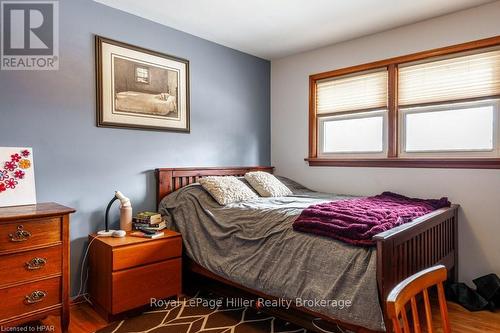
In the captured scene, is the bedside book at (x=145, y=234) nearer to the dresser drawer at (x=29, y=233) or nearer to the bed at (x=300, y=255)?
the bed at (x=300, y=255)

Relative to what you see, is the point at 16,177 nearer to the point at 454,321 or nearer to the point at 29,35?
the point at 29,35

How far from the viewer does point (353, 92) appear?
11.3ft

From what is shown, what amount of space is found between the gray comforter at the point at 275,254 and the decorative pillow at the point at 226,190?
6 centimetres

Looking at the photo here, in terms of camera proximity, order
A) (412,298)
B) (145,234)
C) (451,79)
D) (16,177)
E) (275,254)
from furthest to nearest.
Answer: (451,79), (145,234), (16,177), (275,254), (412,298)

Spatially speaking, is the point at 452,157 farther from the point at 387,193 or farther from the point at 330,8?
the point at 330,8

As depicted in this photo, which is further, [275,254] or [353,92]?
[353,92]

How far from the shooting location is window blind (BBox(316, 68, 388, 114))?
324 centimetres

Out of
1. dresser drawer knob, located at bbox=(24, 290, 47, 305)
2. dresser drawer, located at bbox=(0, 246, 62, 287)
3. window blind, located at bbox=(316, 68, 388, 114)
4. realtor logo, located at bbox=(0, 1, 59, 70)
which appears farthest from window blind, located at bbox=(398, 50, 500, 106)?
dresser drawer knob, located at bbox=(24, 290, 47, 305)

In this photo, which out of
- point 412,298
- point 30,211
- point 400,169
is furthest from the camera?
point 400,169

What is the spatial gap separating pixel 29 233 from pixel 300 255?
1.54 metres

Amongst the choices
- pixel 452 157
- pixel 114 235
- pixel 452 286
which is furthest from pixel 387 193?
pixel 114 235

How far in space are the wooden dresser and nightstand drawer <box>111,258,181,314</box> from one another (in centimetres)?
31

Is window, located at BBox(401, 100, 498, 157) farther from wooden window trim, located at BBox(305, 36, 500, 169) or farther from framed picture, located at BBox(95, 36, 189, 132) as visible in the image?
framed picture, located at BBox(95, 36, 189, 132)

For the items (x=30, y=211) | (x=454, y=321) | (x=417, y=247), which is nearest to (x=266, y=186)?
(x=417, y=247)
